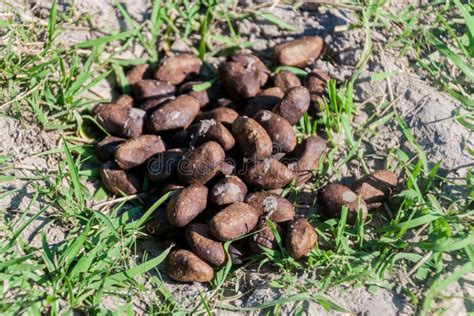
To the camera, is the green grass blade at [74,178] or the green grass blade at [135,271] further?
the green grass blade at [74,178]

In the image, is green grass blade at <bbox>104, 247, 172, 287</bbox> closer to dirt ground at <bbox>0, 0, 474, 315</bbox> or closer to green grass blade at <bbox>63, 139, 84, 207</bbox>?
dirt ground at <bbox>0, 0, 474, 315</bbox>

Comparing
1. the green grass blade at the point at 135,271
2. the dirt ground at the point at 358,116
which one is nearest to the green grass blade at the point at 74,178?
the dirt ground at the point at 358,116

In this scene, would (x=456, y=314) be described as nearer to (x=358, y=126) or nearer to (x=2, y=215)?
(x=358, y=126)

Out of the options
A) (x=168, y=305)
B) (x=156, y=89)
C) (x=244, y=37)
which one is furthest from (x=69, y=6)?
(x=168, y=305)

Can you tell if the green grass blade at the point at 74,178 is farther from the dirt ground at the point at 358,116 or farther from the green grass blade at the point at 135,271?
the green grass blade at the point at 135,271

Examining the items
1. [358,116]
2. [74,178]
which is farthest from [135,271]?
[358,116]

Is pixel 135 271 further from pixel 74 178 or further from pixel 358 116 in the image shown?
pixel 358 116

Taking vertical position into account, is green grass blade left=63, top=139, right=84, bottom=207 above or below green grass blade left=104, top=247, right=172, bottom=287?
above

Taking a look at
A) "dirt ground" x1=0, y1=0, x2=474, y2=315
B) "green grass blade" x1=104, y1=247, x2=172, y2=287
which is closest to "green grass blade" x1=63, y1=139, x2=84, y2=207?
"dirt ground" x1=0, y1=0, x2=474, y2=315
